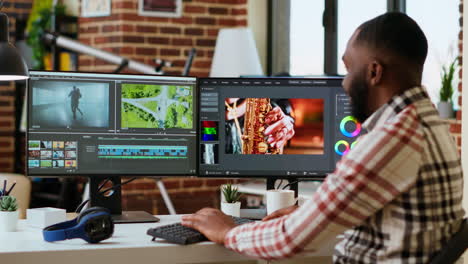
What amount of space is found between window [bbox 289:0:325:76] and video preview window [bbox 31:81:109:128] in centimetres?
→ 273

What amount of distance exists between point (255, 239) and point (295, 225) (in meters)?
0.14

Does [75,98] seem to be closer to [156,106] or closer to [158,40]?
[156,106]

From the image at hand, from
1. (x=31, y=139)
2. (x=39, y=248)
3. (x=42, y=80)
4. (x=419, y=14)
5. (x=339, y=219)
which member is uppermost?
(x=419, y=14)

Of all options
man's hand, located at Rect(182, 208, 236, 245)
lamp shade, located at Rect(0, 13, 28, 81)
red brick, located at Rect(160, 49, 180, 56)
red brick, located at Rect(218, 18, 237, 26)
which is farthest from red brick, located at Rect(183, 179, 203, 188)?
man's hand, located at Rect(182, 208, 236, 245)

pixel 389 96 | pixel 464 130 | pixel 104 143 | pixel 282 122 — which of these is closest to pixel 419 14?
pixel 464 130

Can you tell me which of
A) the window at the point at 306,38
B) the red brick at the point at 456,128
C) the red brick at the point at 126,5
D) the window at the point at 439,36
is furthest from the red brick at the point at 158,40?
the red brick at the point at 456,128

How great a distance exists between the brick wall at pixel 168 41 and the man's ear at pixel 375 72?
3210 millimetres

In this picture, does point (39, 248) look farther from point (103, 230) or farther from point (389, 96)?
point (389, 96)

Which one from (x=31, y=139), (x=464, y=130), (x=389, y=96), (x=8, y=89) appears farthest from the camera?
(x=8, y=89)

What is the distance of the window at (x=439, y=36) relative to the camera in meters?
3.94

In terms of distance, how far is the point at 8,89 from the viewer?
5.31 m

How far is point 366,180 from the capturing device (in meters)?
1.47

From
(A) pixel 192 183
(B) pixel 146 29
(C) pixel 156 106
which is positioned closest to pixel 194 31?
(B) pixel 146 29

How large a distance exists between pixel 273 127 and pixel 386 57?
0.86 m
